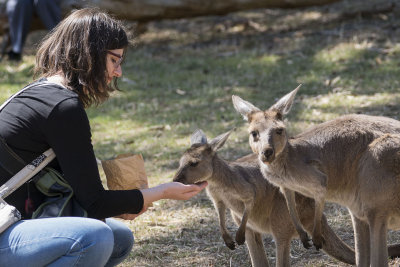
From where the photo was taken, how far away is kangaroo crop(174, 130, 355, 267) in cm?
339

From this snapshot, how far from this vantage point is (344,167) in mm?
3248

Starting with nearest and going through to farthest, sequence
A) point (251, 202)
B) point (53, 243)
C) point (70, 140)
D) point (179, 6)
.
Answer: point (53, 243), point (70, 140), point (251, 202), point (179, 6)

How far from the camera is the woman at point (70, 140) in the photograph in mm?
2533

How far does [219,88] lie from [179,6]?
173 cm

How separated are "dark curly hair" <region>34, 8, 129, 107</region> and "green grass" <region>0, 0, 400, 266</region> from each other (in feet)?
4.42

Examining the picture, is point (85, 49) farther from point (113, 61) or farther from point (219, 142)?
point (219, 142)

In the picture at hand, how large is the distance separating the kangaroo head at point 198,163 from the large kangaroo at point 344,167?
25cm

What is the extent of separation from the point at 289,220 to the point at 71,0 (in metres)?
5.51

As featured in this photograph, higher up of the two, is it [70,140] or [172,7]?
[70,140]

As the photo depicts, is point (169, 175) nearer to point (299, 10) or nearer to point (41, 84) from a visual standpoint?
point (41, 84)

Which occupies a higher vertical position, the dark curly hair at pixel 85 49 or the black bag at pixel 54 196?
the dark curly hair at pixel 85 49

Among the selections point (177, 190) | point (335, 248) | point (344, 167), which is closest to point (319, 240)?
point (335, 248)

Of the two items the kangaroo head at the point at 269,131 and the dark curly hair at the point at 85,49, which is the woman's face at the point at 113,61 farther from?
the kangaroo head at the point at 269,131

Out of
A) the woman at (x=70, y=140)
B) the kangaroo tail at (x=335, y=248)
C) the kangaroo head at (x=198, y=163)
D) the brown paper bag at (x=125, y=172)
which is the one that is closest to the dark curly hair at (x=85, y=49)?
the woman at (x=70, y=140)
